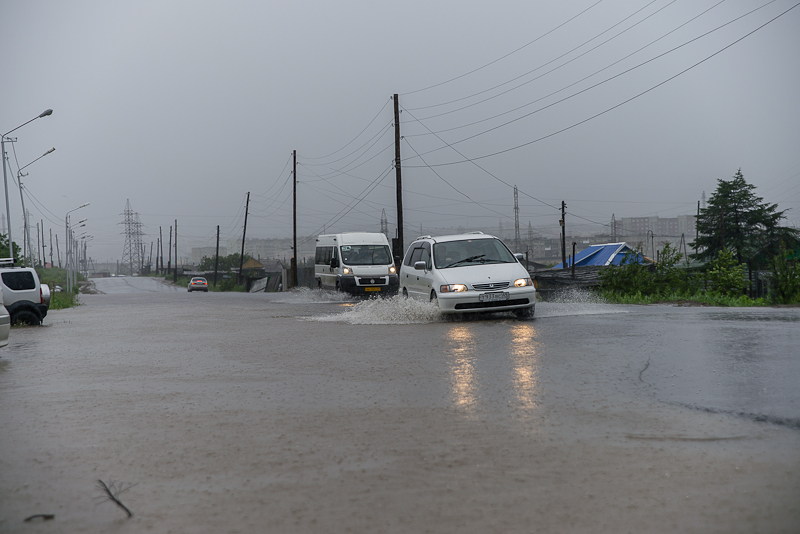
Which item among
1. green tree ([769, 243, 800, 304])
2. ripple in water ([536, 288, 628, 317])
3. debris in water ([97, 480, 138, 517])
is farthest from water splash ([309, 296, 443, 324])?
debris in water ([97, 480, 138, 517])

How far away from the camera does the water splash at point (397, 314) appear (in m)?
13.8

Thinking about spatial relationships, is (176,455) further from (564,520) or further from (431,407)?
(564,520)

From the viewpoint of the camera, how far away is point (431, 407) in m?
5.74

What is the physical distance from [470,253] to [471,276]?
4.12 ft

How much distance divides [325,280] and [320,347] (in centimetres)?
1831

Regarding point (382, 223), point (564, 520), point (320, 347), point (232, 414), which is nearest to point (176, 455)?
point (232, 414)

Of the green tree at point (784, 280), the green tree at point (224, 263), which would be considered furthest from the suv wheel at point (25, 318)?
the green tree at point (224, 263)

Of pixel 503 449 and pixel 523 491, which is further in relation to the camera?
pixel 503 449

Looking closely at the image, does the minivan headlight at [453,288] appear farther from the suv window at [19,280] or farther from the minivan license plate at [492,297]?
the suv window at [19,280]

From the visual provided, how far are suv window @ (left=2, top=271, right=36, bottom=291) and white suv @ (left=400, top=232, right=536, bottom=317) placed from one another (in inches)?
358

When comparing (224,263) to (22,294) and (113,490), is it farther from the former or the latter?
(113,490)

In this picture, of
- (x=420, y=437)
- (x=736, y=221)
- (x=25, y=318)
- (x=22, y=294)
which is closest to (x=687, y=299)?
(x=420, y=437)

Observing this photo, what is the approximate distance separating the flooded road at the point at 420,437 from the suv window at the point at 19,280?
26.6ft

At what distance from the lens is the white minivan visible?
83.3 feet
